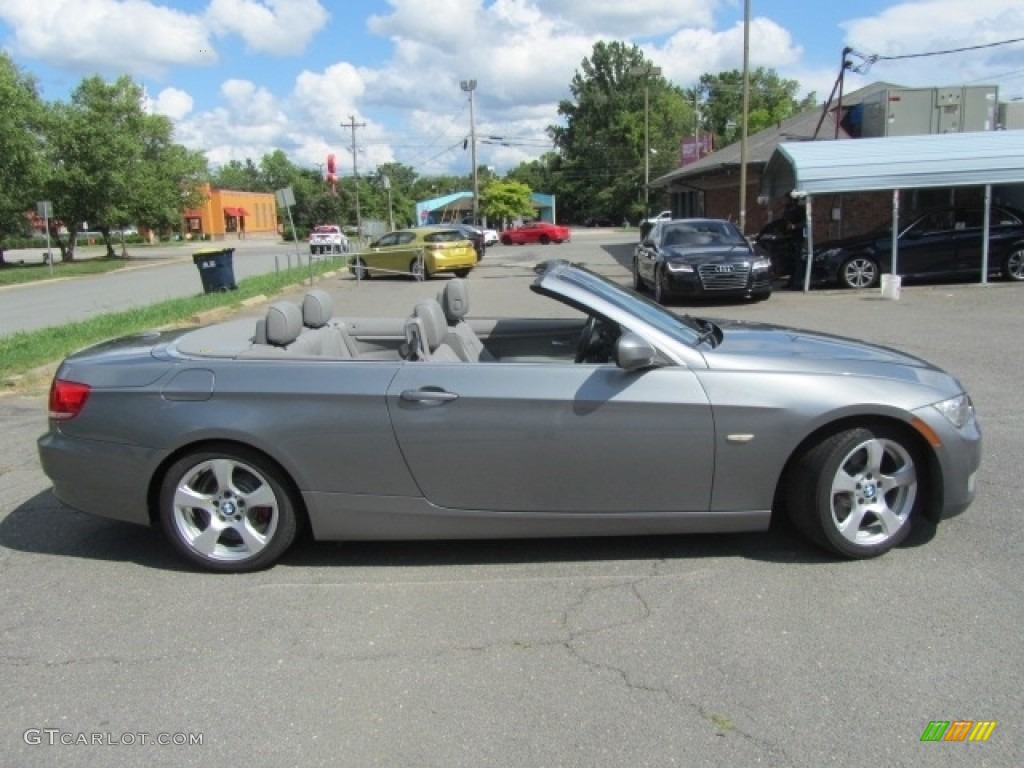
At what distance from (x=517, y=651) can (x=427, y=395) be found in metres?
1.20

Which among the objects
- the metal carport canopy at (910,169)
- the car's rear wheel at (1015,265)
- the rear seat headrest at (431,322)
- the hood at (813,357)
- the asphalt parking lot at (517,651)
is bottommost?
the asphalt parking lot at (517,651)

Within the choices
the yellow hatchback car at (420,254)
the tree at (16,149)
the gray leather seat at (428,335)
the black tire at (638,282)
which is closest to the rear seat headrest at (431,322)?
the gray leather seat at (428,335)

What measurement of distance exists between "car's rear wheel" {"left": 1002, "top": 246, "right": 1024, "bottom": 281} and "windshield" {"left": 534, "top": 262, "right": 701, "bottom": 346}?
15441 millimetres

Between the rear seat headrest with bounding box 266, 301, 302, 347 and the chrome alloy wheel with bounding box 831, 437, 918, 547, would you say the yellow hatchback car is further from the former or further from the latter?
the chrome alloy wheel with bounding box 831, 437, 918, 547

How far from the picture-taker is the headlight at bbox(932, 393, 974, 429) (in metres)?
3.94

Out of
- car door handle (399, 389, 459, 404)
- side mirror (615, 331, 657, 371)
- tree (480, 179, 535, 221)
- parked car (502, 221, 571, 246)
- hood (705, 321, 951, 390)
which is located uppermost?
tree (480, 179, 535, 221)

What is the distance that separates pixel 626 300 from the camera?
444cm

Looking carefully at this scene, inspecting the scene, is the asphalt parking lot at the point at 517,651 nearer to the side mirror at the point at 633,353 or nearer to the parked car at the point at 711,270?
the side mirror at the point at 633,353

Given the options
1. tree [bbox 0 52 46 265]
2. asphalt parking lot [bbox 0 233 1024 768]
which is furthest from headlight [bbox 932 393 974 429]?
tree [bbox 0 52 46 265]

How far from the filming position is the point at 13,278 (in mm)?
33125

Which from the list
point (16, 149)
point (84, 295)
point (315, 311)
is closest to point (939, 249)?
point (315, 311)

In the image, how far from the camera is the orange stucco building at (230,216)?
91.0m

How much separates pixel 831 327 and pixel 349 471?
10305mm

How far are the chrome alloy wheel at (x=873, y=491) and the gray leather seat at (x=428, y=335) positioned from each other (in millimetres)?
1952
